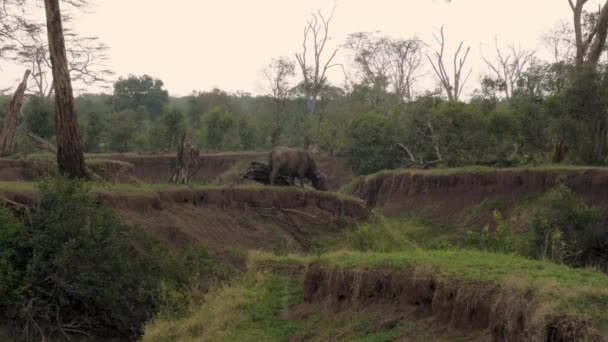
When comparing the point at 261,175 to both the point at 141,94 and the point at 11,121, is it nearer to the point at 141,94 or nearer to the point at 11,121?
the point at 11,121

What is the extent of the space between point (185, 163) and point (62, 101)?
207 inches

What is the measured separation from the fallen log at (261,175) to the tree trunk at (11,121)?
8.31 metres

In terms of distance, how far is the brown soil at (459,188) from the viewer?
32.5 m

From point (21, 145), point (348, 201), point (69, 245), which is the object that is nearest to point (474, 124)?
point (348, 201)

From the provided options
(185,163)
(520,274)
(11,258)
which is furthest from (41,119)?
(520,274)

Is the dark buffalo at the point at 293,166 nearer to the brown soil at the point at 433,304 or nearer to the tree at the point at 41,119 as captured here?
the brown soil at the point at 433,304

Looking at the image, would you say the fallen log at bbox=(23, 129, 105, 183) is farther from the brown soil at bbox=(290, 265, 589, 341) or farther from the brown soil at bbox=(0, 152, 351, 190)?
the brown soil at bbox=(290, 265, 589, 341)

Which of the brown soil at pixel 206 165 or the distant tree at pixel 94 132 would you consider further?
the distant tree at pixel 94 132

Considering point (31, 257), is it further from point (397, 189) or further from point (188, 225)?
point (397, 189)

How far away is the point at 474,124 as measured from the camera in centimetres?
4306

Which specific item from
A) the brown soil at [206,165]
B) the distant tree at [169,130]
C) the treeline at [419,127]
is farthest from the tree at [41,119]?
the distant tree at [169,130]

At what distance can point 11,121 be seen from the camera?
31688mm

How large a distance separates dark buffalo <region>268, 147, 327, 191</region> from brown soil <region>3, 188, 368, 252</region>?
1.89 m

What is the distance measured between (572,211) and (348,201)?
885 centimetres
